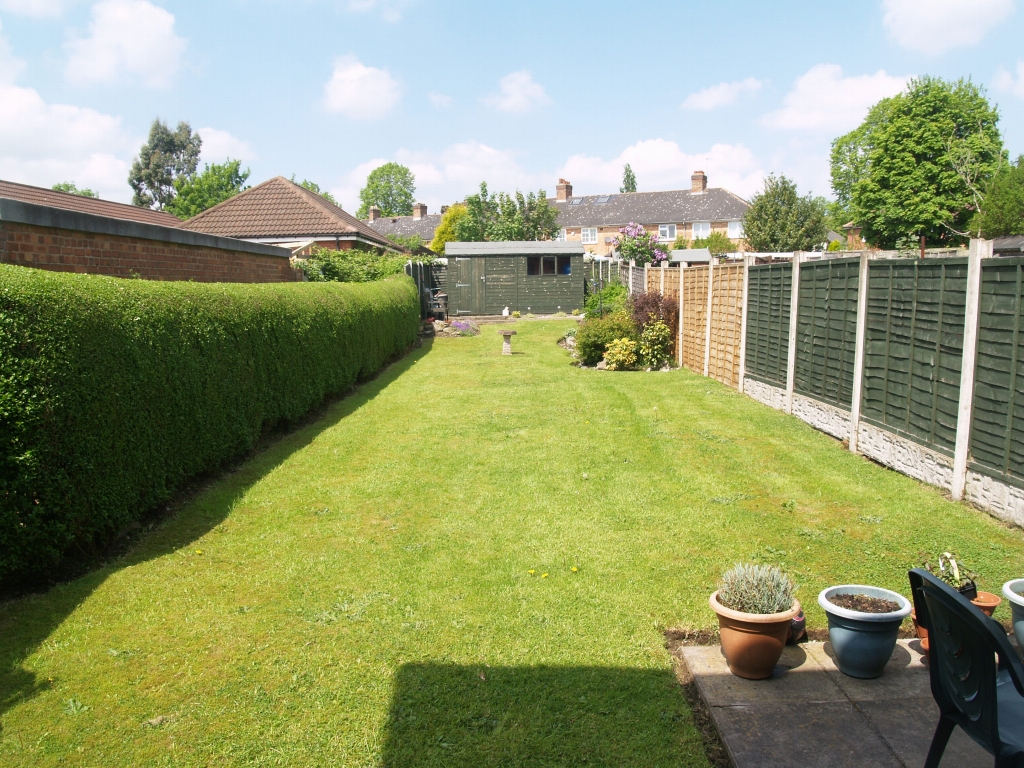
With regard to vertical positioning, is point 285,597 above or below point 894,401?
below

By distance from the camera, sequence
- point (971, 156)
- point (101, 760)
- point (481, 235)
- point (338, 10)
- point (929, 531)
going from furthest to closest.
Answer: point (481, 235) → point (971, 156) → point (338, 10) → point (929, 531) → point (101, 760)

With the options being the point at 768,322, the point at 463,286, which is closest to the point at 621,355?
the point at 768,322

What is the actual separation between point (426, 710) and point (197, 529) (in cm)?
316

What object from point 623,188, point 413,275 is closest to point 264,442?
point 413,275

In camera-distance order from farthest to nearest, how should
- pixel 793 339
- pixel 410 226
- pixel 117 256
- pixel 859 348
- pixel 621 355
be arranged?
pixel 410 226, pixel 621 355, pixel 793 339, pixel 859 348, pixel 117 256

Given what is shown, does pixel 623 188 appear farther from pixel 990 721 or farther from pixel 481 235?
pixel 990 721

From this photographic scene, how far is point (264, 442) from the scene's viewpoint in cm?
881

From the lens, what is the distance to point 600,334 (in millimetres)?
15867

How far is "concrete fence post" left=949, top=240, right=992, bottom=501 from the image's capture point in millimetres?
5891

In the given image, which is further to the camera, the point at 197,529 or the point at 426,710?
the point at 197,529

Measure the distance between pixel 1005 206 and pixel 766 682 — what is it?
40.1 m

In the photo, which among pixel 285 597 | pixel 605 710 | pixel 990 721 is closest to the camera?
pixel 990 721

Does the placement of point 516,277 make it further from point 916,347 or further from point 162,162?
point 162,162

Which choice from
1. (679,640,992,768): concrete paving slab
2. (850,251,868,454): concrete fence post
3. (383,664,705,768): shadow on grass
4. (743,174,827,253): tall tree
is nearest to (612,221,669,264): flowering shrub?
(850,251,868,454): concrete fence post
